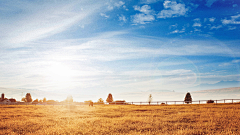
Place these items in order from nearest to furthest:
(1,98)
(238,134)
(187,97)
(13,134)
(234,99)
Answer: (238,134), (13,134), (234,99), (187,97), (1,98)

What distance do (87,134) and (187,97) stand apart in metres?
79.9

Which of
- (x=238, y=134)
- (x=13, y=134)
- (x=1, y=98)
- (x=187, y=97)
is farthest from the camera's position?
(x=1, y=98)

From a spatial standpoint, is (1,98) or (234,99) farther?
(1,98)

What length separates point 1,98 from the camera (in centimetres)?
10431

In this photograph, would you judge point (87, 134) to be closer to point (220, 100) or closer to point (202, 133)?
point (202, 133)

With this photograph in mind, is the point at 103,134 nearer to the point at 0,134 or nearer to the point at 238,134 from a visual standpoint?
the point at 0,134

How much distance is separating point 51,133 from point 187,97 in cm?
8049

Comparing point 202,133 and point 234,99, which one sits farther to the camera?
point 234,99

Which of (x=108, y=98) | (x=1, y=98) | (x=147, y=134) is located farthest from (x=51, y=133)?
(x=1, y=98)

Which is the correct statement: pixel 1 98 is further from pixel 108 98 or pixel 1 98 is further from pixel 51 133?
pixel 51 133

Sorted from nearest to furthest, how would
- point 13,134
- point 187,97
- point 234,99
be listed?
point 13,134, point 234,99, point 187,97

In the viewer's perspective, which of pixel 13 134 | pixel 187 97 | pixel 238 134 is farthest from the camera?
pixel 187 97

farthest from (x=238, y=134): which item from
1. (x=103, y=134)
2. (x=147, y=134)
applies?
(x=103, y=134)

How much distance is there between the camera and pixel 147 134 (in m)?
9.61
